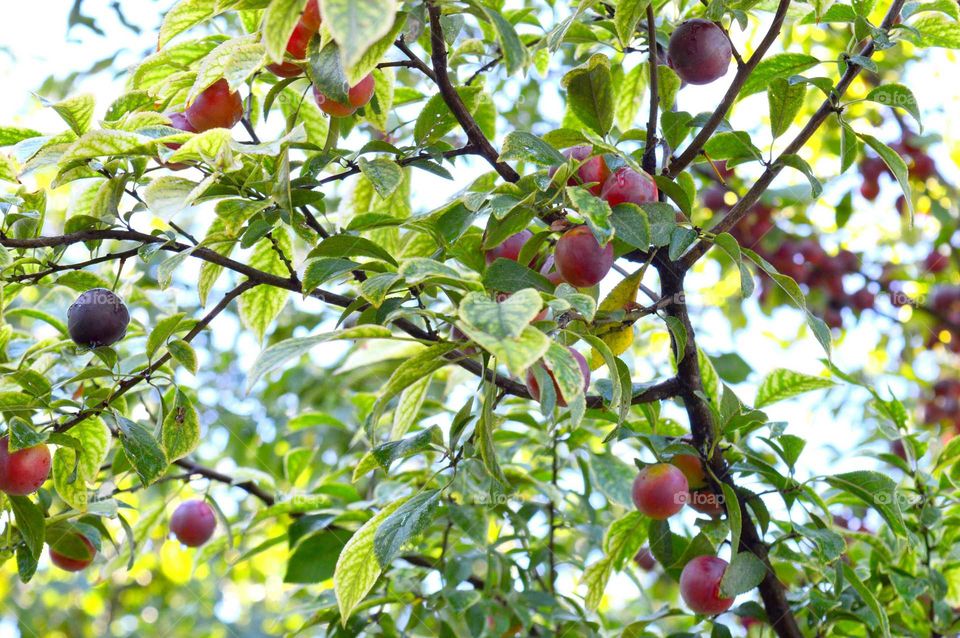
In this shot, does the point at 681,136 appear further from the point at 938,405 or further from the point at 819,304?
the point at 938,405

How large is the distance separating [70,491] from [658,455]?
74 centimetres

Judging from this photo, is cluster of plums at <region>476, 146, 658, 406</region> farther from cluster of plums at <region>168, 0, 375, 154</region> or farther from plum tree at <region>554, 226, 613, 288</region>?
cluster of plums at <region>168, 0, 375, 154</region>

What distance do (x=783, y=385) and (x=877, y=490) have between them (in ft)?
0.65

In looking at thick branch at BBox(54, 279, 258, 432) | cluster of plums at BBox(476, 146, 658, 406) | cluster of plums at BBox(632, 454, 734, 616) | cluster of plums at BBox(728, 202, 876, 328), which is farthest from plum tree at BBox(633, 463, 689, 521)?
cluster of plums at BBox(728, 202, 876, 328)

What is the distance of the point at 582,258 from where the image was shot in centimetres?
98

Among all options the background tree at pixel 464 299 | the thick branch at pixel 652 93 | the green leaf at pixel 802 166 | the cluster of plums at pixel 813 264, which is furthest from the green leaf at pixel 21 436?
the cluster of plums at pixel 813 264

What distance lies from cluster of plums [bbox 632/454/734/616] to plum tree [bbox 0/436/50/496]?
0.72m

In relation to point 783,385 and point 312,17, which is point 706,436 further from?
point 312,17

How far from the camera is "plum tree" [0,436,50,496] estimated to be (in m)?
1.08

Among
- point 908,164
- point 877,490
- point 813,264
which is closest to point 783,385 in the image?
point 877,490

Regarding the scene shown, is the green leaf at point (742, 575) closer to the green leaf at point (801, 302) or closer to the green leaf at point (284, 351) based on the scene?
the green leaf at point (801, 302)

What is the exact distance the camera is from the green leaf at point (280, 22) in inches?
28.5

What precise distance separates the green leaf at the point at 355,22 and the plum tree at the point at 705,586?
87 centimetres

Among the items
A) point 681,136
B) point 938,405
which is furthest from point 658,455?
point 938,405
